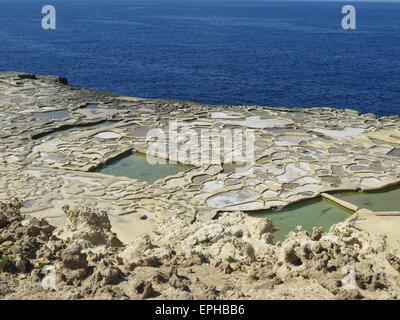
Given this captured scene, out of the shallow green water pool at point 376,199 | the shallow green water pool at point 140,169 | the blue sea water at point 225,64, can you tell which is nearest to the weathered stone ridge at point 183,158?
the shallow green water pool at point 376,199

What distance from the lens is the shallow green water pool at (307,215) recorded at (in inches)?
538

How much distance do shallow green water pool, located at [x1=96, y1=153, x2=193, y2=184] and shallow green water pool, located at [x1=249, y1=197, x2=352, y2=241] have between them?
165 inches

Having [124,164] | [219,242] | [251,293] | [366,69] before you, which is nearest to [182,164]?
[124,164]

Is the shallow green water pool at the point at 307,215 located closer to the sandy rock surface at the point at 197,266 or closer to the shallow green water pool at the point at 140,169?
the sandy rock surface at the point at 197,266

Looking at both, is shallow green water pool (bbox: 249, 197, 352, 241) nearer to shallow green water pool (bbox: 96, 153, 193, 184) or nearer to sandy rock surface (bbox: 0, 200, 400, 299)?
sandy rock surface (bbox: 0, 200, 400, 299)

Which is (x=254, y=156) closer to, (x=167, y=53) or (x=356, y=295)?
(x=356, y=295)

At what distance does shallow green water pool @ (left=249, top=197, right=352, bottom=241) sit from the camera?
13659 millimetres

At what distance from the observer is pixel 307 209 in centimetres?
1464

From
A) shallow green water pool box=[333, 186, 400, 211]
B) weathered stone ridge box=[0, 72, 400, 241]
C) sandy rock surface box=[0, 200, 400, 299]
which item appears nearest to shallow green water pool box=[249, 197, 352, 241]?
weathered stone ridge box=[0, 72, 400, 241]

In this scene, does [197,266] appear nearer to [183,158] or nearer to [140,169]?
[140,169]

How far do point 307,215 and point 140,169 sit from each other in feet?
21.8

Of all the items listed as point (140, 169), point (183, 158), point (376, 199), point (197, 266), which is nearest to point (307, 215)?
point (376, 199)

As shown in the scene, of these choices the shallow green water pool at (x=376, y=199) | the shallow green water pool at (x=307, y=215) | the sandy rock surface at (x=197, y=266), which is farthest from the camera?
the shallow green water pool at (x=376, y=199)

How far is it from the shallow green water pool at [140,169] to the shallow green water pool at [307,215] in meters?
4.19
